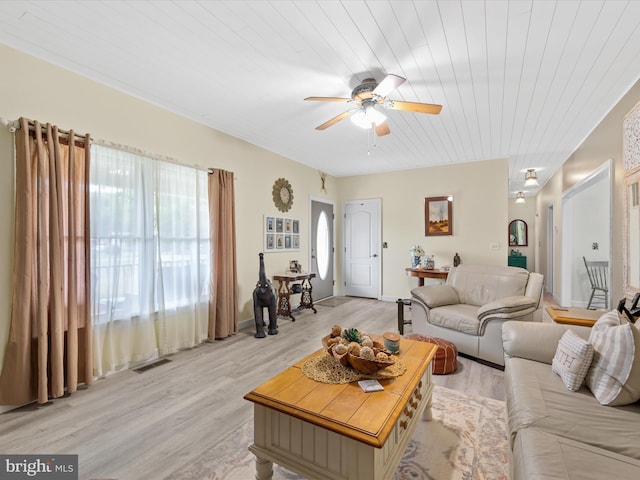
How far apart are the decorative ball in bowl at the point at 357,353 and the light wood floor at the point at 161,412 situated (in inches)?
36.6

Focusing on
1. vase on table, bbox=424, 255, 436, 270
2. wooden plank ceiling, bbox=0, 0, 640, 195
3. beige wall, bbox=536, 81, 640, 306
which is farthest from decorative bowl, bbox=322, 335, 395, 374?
vase on table, bbox=424, 255, 436, 270

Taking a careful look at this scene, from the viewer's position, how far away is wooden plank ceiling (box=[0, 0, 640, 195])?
1.81m

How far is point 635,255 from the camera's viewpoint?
244 centimetres

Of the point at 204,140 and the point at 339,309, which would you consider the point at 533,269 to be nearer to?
the point at 339,309

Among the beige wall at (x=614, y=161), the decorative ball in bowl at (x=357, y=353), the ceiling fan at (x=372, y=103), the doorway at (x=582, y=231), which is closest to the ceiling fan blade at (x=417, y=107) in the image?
the ceiling fan at (x=372, y=103)

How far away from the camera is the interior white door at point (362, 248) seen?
6.18m

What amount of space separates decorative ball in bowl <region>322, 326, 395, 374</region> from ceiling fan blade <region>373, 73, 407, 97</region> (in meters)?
1.73

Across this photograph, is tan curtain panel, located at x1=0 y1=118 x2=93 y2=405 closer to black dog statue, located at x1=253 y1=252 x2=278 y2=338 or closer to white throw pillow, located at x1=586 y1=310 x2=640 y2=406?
black dog statue, located at x1=253 y1=252 x2=278 y2=338

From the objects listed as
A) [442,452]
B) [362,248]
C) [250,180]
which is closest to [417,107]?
[442,452]

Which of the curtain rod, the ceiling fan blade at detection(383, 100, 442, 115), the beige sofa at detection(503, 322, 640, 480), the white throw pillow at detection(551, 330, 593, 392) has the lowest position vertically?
the beige sofa at detection(503, 322, 640, 480)

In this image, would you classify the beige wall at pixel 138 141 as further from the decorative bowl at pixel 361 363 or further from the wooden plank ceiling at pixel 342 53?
the decorative bowl at pixel 361 363

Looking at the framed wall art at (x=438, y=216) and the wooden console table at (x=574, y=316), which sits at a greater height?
the framed wall art at (x=438, y=216)

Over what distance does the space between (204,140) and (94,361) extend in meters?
2.54

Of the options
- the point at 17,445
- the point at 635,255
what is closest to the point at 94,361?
the point at 17,445
